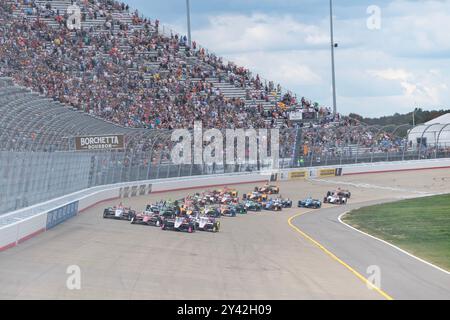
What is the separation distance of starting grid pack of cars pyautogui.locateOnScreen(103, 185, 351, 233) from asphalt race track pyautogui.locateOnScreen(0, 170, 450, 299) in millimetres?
673

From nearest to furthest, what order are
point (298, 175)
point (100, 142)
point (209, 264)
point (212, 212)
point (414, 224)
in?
point (209, 264) → point (414, 224) → point (212, 212) → point (100, 142) → point (298, 175)

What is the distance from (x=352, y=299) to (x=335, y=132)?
41580 millimetres

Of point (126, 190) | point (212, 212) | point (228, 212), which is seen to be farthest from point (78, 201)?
point (126, 190)

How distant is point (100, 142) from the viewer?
36.1 metres

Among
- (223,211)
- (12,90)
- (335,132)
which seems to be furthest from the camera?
(335,132)

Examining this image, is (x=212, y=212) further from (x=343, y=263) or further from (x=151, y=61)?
(x=151, y=61)

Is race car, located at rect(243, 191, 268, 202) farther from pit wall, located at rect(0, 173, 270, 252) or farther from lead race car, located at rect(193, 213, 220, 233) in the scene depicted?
lead race car, located at rect(193, 213, 220, 233)

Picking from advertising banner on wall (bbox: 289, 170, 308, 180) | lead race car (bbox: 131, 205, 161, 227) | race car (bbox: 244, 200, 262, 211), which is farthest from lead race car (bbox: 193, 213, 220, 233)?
advertising banner on wall (bbox: 289, 170, 308, 180)

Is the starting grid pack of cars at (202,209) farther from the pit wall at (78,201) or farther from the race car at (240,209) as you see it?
the pit wall at (78,201)

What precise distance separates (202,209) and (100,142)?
5.85 metres

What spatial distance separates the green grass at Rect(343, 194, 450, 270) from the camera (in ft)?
78.1

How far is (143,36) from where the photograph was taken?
58469mm

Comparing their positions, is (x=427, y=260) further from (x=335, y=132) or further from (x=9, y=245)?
(x=335, y=132)
